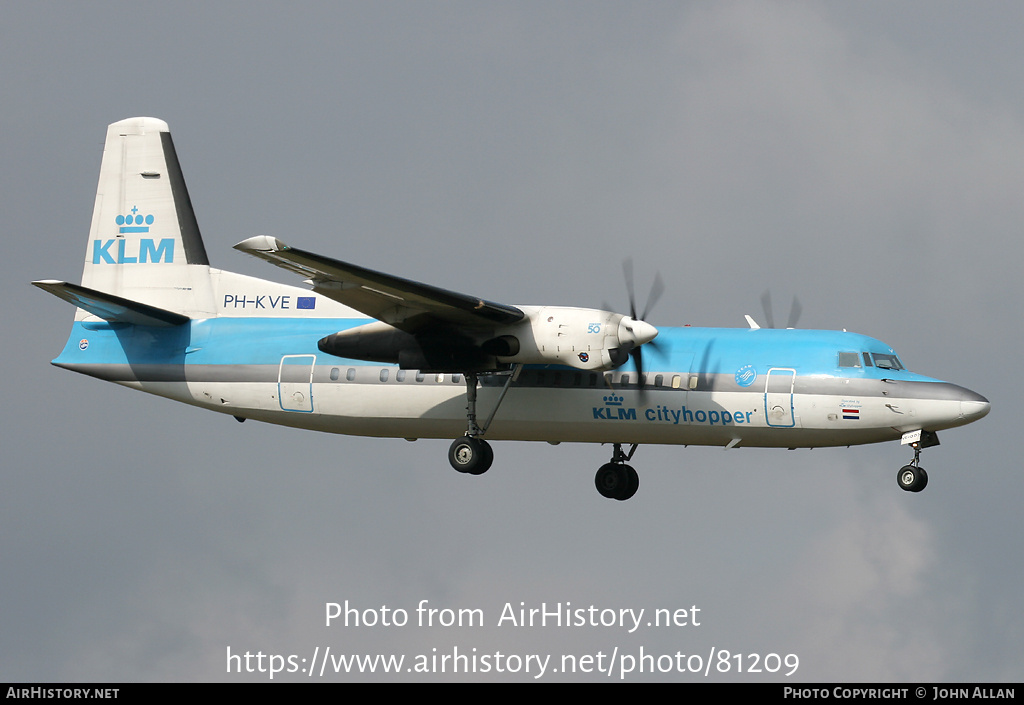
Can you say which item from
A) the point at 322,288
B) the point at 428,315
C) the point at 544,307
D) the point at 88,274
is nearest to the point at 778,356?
the point at 544,307

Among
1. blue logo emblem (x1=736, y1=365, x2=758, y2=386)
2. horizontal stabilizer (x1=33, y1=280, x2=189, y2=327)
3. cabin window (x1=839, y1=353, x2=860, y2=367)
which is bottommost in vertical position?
blue logo emblem (x1=736, y1=365, x2=758, y2=386)

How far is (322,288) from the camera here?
23078 mm

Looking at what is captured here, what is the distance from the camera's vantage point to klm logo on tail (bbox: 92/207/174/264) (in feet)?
94.5

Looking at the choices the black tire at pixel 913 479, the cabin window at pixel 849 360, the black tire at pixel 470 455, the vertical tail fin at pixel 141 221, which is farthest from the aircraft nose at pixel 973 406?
the vertical tail fin at pixel 141 221

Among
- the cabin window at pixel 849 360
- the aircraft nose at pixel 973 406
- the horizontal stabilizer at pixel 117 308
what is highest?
the horizontal stabilizer at pixel 117 308

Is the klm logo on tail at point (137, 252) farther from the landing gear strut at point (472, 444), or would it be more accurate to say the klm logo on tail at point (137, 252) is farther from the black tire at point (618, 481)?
the black tire at point (618, 481)

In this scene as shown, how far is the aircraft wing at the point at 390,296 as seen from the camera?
21.5 m

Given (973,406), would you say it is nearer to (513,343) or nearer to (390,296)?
(513,343)

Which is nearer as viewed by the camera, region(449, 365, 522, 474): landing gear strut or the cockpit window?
the cockpit window

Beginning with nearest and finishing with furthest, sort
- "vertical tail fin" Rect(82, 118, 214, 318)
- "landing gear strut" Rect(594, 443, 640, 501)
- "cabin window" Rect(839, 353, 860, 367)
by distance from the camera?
"cabin window" Rect(839, 353, 860, 367), "landing gear strut" Rect(594, 443, 640, 501), "vertical tail fin" Rect(82, 118, 214, 318)

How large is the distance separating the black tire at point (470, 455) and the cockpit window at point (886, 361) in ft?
22.4

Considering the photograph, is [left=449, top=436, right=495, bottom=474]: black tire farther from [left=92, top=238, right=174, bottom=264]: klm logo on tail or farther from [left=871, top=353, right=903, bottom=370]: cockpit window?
[left=92, top=238, right=174, bottom=264]: klm logo on tail

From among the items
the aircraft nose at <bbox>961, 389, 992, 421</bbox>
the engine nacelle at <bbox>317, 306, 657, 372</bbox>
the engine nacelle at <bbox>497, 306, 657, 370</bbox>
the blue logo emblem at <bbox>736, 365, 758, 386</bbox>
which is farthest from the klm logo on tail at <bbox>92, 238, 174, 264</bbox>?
the aircraft nose at <bbox>961, 389, 992, 421</bbox>

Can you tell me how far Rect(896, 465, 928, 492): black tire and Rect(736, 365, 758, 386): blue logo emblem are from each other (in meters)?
2.84
